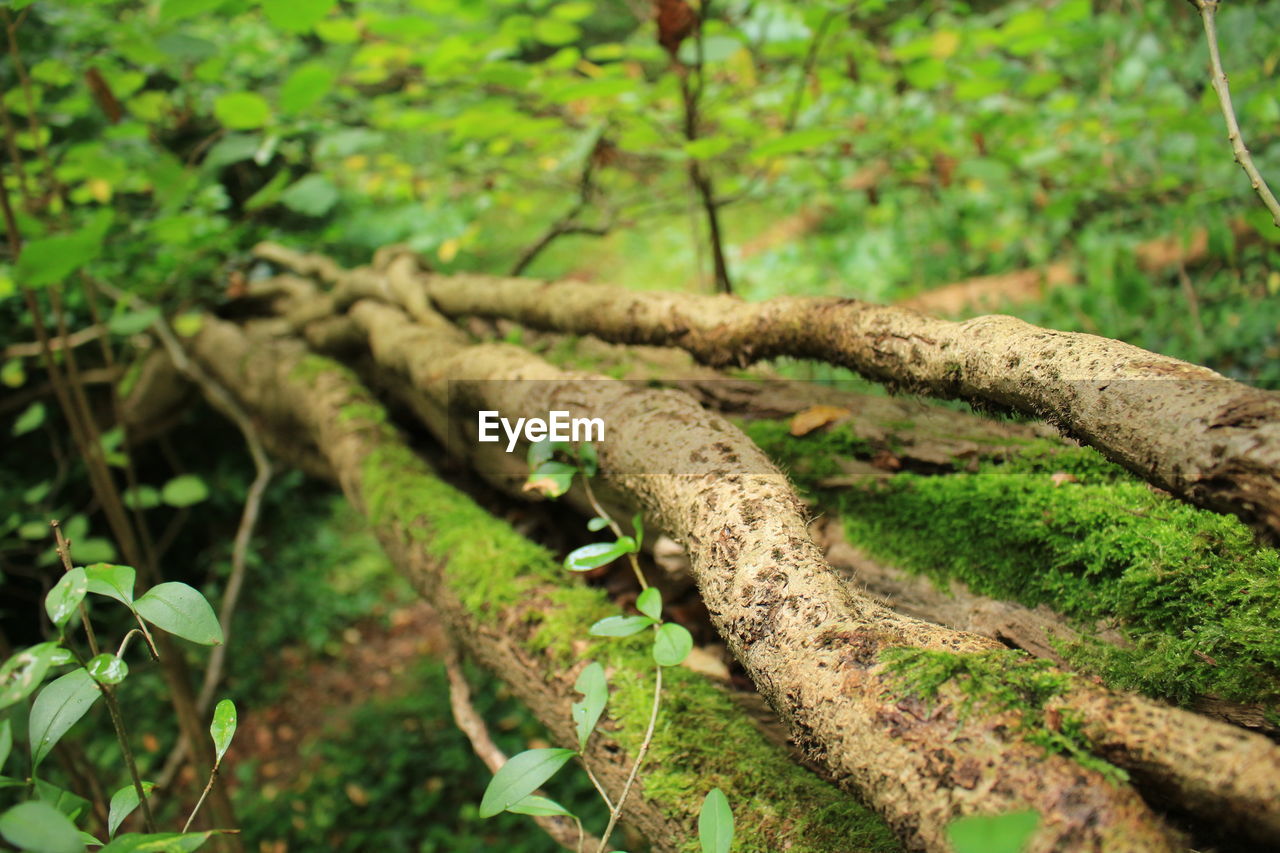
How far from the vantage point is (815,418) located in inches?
74.7

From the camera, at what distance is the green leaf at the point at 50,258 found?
1520 millimetres

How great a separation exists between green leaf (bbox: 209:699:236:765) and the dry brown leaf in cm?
142

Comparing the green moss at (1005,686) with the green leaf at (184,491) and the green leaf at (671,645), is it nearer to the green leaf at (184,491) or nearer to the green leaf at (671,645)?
the green leaf at (671,645)

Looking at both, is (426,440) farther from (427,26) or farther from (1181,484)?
(1181,484)

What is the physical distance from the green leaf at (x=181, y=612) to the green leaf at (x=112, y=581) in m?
0.02

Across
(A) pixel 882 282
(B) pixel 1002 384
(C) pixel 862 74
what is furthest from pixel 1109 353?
(A) pixel 882 282

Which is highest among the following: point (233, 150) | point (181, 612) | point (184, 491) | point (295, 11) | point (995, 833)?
point (295, 11)

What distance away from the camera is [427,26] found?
2559 millimetres

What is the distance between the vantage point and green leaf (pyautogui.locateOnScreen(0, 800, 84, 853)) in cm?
74

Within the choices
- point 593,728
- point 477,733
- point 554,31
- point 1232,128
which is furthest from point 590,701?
point 554,31

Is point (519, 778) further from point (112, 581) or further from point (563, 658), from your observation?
point (112, 581)

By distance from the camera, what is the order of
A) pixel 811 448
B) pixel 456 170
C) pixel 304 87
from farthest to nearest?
pixel 456 170 → pixel 304 87 → pixel 811 448

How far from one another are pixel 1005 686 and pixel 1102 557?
647 mm

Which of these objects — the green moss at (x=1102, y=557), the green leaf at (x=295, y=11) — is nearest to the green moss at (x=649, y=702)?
the green moss at (x=1102, y=557)
